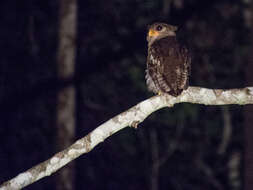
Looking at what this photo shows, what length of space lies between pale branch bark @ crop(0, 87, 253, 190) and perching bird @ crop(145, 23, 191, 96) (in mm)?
136

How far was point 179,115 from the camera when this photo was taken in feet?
28.7

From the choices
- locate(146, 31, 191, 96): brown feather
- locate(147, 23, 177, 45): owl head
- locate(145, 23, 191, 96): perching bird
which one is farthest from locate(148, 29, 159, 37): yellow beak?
locate(146, 31, 191, 96): brown feather

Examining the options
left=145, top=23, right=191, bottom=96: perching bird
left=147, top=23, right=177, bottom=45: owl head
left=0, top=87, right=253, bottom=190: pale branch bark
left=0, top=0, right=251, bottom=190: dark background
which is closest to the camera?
left=0, top=87, right=253, bottom=190: pale branch bark

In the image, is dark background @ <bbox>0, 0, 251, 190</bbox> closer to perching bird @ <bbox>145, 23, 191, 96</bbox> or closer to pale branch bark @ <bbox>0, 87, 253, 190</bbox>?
perching bird @ <bbox>145, 23, 191, 96</bbox>

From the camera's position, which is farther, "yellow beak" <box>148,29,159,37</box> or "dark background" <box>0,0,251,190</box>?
"dark background" <box>0,0,251,190</box>

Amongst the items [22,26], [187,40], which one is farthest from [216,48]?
[22,26]

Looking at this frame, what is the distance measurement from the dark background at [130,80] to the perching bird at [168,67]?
410cm

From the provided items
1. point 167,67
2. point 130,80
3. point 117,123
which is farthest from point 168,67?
point 130,80

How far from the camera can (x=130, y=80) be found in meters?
9.47

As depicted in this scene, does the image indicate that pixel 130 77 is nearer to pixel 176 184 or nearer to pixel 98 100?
pixel 98 100

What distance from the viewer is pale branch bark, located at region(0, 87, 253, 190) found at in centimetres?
349

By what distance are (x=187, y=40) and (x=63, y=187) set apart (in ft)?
13.3

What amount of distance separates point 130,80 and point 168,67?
5.05 metres

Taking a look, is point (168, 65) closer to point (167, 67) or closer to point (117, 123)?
point (167, 67)
